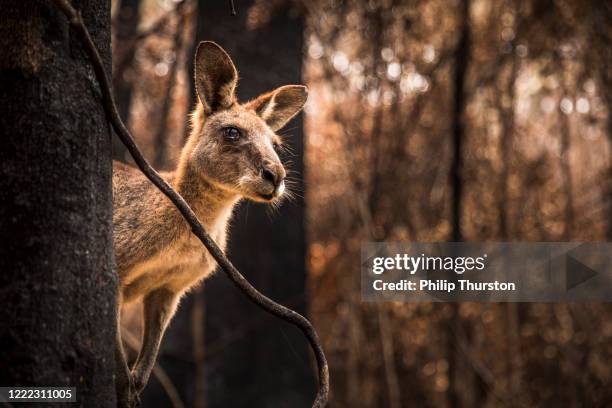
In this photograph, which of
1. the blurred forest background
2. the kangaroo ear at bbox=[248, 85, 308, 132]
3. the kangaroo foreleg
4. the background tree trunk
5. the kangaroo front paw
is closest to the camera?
the kangaroo front paw

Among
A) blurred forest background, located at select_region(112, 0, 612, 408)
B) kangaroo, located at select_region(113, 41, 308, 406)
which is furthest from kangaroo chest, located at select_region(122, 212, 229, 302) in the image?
blurred forest background, located at select_region(112, 0, 612, 408)

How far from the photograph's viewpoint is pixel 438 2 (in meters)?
8.86

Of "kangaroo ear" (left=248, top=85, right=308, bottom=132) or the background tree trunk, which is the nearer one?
"kangaroo ear" (left=248, top=85, right=308, bottom=132)

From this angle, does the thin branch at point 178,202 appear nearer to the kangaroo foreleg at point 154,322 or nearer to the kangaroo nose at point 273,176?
the kangaroo nose at point 273,176

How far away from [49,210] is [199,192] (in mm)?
1578

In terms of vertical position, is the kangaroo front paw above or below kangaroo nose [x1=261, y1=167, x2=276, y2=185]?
below

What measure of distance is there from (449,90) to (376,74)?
1.89 meters

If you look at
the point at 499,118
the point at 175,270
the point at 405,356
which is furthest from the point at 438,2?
the point at 175,270

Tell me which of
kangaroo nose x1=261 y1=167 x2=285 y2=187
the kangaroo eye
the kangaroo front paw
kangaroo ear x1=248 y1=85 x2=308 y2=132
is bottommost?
the kangaroo front paw

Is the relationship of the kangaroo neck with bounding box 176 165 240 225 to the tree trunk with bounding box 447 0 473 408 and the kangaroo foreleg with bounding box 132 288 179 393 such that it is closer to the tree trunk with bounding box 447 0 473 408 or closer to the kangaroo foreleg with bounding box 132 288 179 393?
the kangaroo foreleg with bounding box 132 288 179 393

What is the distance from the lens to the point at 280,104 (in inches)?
141

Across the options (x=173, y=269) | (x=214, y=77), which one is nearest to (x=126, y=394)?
(x=173, y=269)

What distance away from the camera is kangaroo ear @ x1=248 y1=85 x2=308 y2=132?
3.39 m

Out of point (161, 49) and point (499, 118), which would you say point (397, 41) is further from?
point (161, 49)
